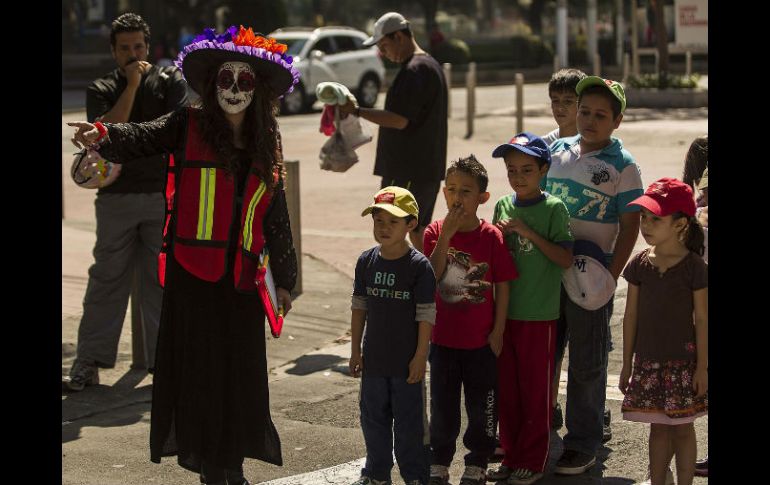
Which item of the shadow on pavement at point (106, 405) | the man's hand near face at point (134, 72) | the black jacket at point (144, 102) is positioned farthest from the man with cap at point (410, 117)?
the shadow on pavement at point (106, 405)

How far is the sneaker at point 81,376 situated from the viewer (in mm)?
7229

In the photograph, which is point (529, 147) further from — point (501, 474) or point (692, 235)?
point (501, 474)

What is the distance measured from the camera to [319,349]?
8.23 metres

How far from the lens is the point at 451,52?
4462 centimetres

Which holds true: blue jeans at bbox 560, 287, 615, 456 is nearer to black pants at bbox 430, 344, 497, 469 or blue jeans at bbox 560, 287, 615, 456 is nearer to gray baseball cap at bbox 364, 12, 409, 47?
black pants at bbox 430, 344, 497, 469

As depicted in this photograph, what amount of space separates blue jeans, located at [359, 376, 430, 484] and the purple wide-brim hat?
4.17 ft

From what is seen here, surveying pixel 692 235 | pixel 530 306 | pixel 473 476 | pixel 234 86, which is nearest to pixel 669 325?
pixel 692 235

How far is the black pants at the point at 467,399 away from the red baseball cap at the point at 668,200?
0.95 meters

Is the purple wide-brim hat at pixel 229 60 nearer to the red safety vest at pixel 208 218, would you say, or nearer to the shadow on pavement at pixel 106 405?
the red safety vest at pixel 208 218

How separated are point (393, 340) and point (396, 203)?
551 mm
